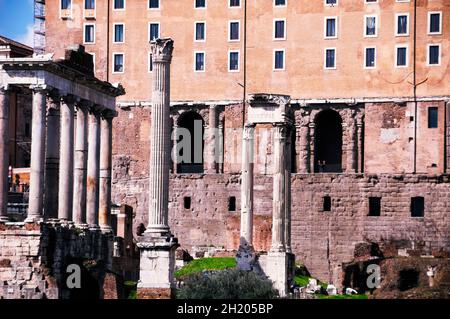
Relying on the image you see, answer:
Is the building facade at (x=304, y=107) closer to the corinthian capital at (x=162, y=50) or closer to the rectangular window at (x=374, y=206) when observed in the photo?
the rectangular window at (x=374, y=206)

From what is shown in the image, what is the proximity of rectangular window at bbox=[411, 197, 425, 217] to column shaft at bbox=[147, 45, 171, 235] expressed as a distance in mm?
25961

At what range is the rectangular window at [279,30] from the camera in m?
75.2

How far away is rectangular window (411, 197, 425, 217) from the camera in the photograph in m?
70.6

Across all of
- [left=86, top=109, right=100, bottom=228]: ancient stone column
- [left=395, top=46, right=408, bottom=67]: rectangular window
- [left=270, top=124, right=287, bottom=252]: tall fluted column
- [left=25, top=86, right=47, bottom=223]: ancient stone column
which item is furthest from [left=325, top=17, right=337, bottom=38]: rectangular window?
[left=25, top=86, right=47, bottom=223]: ancient stone column

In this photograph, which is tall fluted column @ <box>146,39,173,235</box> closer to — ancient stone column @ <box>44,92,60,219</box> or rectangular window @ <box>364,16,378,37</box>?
ancient stone column @ <box>44,92,60,219</box>

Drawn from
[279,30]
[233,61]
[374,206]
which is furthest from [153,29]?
[374,206]

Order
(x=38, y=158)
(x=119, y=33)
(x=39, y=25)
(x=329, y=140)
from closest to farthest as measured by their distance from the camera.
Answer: (x=38, y=158), (x=329, y=140), (x=119, y=33), (x=39, y=25)

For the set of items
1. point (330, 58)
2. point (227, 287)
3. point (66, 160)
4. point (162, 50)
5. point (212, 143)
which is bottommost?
point (227, 287)

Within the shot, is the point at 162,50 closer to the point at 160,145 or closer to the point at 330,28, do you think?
the point at 160,145

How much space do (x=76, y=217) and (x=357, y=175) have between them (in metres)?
18.6

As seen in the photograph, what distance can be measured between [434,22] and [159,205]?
3024cm

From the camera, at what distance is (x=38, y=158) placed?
53844 mm

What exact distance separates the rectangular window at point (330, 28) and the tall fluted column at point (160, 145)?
2783cm

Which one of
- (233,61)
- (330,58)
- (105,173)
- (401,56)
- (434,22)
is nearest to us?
(105,173)
